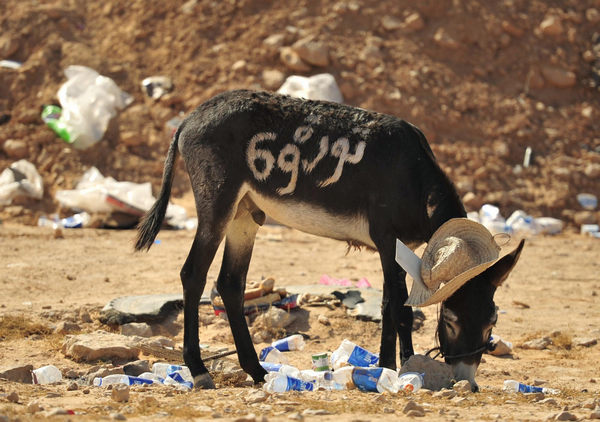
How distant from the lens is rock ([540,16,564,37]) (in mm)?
16578

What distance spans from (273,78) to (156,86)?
7.43ft

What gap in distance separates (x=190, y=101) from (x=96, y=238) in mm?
4620

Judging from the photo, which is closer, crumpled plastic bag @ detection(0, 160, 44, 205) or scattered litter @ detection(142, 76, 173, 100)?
crumpled plastic bag @ detection(0, 160, 44, 205)

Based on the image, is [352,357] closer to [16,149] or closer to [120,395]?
[120,395]

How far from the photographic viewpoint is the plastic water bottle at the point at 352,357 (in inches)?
233

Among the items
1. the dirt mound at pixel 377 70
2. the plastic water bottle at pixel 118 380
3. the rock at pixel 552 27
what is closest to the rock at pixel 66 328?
the plastic water bottle at pixel 118 380

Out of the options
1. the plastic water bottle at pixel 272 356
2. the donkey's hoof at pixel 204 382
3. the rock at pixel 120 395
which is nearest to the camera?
the rock at pixel 120 395

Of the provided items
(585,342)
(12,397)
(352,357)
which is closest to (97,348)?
(12,397)

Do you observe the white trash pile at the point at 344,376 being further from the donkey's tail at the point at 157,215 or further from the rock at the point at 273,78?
the rock at the point at 273,78

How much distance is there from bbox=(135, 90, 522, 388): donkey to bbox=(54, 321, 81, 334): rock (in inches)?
58.5

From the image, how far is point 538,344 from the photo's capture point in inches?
292

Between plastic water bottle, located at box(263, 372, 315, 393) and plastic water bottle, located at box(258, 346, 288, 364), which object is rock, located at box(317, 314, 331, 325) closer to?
plastic water bottle, located at box(258, 346, 288, 364)

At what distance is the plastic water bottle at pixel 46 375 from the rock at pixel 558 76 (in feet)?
42.8

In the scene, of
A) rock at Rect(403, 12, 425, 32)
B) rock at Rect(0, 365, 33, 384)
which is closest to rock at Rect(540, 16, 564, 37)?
rock at Rect(403, 12, 425, 32)
